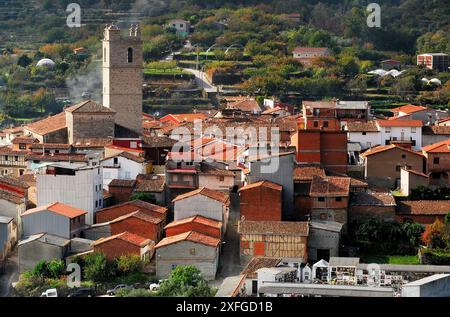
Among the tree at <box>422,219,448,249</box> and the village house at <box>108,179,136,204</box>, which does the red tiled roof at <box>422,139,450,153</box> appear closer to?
the tree at <box>422,219,448,249</box>

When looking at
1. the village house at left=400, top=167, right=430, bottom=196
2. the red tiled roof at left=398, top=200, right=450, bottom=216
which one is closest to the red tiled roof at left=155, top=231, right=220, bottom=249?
the red tiled roof at left=398, top=200, right=450, bottom=216

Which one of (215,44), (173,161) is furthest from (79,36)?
(173,161)

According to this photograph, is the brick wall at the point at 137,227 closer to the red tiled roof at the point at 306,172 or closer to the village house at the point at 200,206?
the village house at the point at 200,206

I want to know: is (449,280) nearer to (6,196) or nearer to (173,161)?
(173,161)

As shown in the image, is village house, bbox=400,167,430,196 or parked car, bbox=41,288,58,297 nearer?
parked car, bbox=41,288,58,297

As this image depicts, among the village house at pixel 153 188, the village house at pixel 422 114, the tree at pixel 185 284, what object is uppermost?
the village house at pixel 422 114

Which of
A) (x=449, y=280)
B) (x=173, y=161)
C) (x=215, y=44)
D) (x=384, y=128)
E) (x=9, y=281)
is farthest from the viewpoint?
(x=215, y=44)

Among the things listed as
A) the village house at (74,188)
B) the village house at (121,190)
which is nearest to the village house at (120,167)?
the village house at (121,190)
